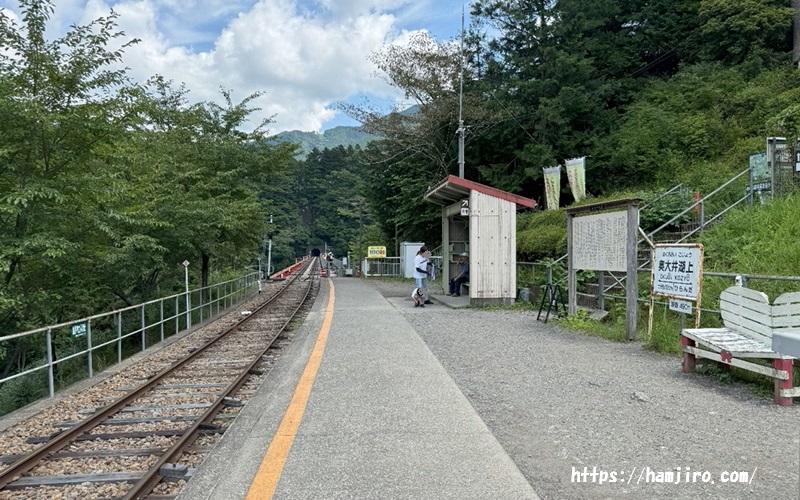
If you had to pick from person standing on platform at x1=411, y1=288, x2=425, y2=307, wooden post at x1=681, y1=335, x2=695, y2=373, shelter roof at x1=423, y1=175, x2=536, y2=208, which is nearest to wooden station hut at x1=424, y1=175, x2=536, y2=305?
shelter roof at x1=423, y1=175, x2=536, y2=208

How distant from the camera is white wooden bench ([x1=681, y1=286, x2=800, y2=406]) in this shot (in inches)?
185

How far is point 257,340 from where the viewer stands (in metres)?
11.1

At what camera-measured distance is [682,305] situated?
6.82 meters

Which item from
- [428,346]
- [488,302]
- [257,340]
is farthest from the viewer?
[488,302]

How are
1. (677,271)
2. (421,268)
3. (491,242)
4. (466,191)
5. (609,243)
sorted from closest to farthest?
(677,271), (609,243), (491,242), (421,268), (466,191)

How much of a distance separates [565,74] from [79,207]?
72.9 ft

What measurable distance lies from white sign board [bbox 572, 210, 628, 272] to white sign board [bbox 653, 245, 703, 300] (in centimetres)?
96

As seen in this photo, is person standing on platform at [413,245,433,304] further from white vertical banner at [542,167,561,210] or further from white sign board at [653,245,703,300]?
white vertical banner at [542,167,561,210]

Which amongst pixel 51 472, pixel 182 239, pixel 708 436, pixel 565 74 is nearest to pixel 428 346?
pixel 708 436

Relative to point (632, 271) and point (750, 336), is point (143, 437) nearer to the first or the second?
point (750, 336)

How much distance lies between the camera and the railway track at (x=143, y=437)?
4051 millimetres

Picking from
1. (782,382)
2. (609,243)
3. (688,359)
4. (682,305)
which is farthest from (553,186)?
(782,382)

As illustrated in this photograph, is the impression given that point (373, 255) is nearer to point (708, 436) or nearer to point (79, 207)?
point (79, 207)

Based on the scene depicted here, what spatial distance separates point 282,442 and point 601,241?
702 cm
